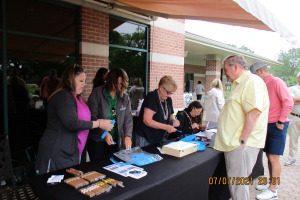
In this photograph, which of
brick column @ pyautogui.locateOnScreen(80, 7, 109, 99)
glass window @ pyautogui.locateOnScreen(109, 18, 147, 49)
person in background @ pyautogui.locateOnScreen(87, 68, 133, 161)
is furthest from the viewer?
glass window @ pyautogui.locateOnScreen(109, 18, 147, 49)

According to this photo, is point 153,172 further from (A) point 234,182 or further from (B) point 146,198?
(A) point 234,182

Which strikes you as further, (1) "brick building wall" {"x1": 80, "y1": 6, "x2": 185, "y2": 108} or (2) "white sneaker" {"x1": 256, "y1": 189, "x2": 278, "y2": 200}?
(1) "brick building wall" {"x1": 80, "y1": 6, "x2": 185, "y2": 108}

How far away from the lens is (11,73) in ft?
12.6

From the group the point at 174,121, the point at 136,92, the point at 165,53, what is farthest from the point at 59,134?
the point at 165,53

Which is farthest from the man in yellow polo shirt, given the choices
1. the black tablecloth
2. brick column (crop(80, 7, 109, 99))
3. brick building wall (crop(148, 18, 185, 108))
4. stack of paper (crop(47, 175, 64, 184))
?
brick building wall (crop(148, 18, 185, 108))

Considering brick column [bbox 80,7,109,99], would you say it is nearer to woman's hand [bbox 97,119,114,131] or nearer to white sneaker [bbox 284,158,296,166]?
woman's hand [bbox 97,119,114,131]

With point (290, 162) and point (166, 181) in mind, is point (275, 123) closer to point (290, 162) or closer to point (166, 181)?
point (290, 162)

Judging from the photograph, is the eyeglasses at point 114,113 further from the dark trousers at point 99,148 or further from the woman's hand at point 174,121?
A: the woman's hand at point 174,121

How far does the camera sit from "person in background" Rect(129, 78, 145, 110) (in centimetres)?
614

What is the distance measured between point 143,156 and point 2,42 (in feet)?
9.68

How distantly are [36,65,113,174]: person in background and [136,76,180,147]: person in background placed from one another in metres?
0.87

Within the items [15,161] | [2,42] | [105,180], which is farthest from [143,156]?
[2,42]

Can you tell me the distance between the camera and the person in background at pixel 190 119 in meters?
3.81

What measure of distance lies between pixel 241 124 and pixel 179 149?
73cm
